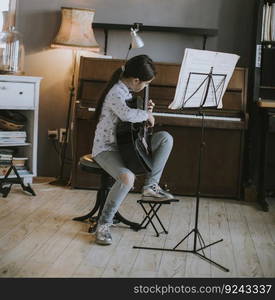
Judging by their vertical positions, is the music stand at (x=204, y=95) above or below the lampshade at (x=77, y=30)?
below

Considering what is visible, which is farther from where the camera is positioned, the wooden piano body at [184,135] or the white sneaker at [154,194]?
the wooden piano body at [184,135]

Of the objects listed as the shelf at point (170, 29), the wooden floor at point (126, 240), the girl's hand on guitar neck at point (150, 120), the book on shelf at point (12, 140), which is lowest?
the wooden floor at point (126, 240)

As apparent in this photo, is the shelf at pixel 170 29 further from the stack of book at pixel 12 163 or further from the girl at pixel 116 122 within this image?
the girl at pixel 116 122

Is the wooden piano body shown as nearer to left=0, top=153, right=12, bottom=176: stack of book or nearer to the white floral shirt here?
left=0, top=153, right=12, bottom=176: stack of book

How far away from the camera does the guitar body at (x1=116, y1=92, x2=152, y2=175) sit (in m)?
3.42

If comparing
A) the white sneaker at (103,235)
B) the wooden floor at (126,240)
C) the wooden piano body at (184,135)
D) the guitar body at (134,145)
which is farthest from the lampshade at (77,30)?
the white sneaker at (103,235)

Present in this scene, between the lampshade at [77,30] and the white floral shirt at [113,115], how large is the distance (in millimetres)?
1460

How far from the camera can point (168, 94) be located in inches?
192

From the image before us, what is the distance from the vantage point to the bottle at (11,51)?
4906 mm

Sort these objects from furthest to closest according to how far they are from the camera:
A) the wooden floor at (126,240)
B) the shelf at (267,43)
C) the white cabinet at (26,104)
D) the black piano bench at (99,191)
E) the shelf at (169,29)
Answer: the shelf at (169,29)
the shelf at (267,43)
the white cabinet at (26,104)
the black piano bench at (99,191)
the wooden floor at (126,240)

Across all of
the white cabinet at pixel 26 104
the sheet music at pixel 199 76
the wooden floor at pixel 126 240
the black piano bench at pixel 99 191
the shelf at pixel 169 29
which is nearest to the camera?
the wooden floor at pixel 126 240

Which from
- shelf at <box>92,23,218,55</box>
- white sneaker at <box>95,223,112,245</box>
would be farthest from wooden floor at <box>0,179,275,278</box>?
shelf at <box>92,23,218,55</box>
